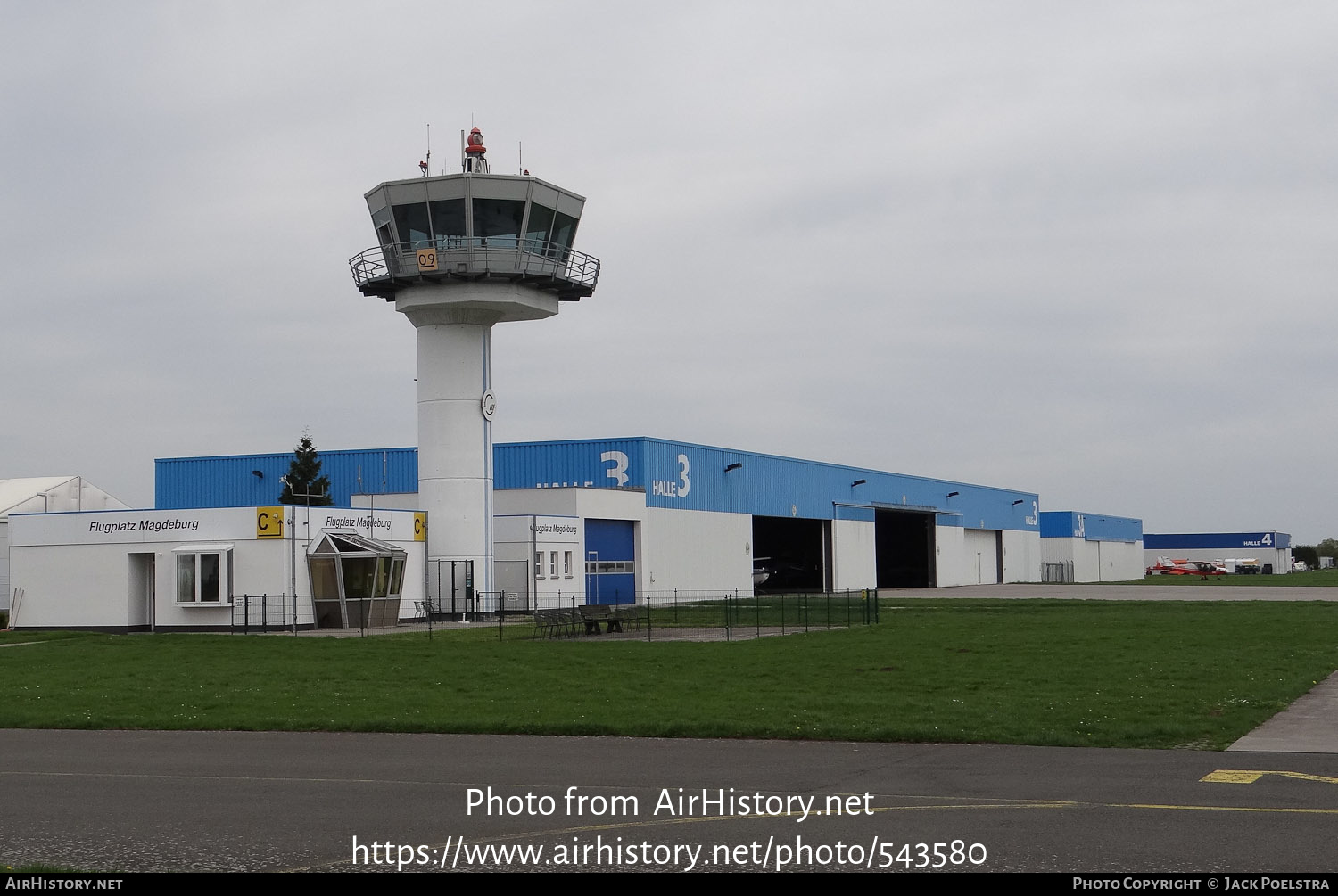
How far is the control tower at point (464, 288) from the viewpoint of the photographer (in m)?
42.2

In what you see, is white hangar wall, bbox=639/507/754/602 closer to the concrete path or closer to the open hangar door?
the open hangar door

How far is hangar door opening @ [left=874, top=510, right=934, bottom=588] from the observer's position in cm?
8506

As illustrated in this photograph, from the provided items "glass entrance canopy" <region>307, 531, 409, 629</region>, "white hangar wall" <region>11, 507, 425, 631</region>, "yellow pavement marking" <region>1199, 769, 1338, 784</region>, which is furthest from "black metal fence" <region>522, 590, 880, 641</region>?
"yellow pavement marking" <region>1199, 769, 1338, 784</region>

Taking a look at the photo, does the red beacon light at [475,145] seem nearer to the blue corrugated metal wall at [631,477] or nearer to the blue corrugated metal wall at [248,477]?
the blue corrugated metal wall at [631,477]

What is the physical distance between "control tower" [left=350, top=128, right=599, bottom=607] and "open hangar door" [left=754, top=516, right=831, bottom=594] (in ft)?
98.0

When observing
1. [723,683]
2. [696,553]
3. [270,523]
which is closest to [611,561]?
[696,553]

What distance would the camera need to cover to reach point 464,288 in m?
42.8

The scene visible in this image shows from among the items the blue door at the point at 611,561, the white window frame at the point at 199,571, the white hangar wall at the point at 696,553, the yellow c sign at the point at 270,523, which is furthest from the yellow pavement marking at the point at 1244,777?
the white hangar wall at the point at 696,553

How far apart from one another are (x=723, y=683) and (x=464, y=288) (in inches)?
948

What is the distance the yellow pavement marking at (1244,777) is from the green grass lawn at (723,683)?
6.02ft

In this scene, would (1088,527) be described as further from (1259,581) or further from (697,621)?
(697,621)

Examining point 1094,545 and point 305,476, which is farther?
point 1094,545

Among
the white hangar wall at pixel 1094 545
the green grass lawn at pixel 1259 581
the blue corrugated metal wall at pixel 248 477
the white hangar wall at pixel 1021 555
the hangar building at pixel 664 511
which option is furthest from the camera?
the white hangar wall at pixel 1094 545
